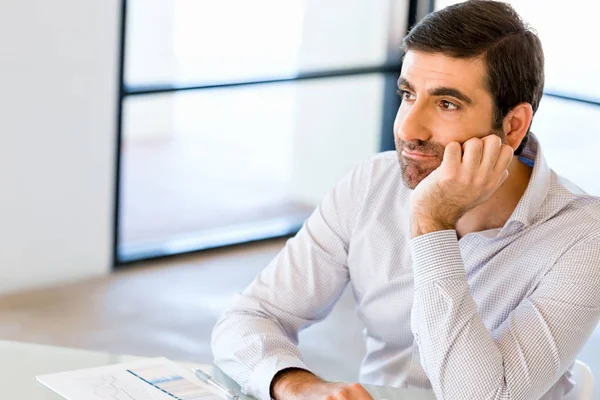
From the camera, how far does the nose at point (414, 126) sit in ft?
6.31

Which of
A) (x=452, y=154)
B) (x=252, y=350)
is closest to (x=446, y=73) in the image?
(x=452, y=154)

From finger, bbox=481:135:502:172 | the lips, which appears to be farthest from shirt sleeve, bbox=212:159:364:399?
finger, bbox=481:135:502:172

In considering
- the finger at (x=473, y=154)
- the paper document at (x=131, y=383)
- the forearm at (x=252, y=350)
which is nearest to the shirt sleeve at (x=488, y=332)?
the finger at (x=473, y=154)

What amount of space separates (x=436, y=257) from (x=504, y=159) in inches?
9.9

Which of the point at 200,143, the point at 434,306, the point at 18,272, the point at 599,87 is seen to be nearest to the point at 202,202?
the point at 200,143

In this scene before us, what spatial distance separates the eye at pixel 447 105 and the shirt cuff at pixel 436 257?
26cm

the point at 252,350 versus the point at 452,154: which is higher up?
the point at 452,154

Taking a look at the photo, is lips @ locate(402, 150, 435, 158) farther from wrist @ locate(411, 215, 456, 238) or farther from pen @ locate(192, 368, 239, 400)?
pen @ locate(192, 368, 239, 400)

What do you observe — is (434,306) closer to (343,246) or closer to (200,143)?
(343,246)

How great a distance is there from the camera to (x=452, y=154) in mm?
1898

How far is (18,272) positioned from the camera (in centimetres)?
423

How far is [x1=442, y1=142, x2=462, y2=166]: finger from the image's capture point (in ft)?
6.21

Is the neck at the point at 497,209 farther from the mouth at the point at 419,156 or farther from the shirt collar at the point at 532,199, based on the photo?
the mouth at the point at 419,156

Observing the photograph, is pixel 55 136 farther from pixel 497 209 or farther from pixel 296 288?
pixel 497 209
